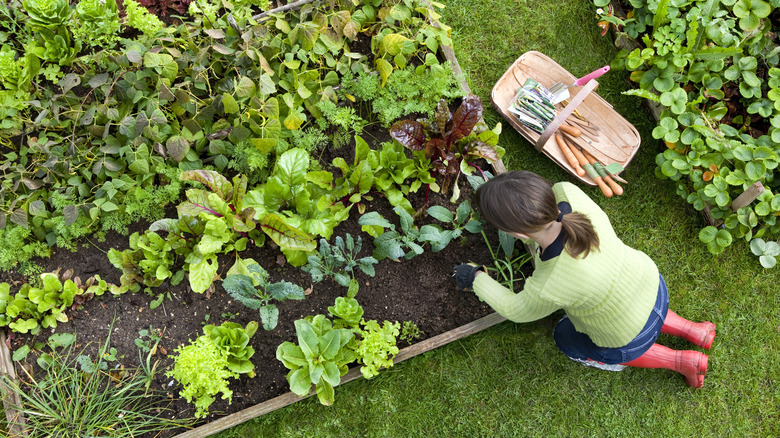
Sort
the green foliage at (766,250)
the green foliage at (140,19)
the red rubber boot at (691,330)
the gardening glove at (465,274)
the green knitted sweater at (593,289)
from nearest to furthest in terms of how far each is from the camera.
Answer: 1. the green knitted sweater at (593,289)
2. the green foliage at (140,19)
3. the gardening glove at (465,274)
4. the red rubber boot at (691,330)
5. the green foliage at (766,250)

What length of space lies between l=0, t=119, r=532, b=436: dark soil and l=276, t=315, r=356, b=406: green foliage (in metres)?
0.28

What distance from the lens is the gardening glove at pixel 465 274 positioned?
284 centimetres

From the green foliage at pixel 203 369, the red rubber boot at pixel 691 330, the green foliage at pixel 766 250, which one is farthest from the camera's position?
the green foliage at pixel 766 250

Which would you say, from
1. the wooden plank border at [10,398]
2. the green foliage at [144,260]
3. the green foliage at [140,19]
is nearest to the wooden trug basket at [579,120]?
the green foliage at [140,19]

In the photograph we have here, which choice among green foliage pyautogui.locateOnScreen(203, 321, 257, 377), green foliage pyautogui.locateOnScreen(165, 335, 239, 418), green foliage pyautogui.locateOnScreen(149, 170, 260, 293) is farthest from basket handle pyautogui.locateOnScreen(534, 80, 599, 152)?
green foliage pyautogui.locateOnScreen(165, 335, 239, 418)

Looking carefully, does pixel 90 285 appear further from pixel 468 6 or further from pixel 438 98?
pixel 468 6

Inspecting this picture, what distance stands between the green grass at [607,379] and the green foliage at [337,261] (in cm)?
59

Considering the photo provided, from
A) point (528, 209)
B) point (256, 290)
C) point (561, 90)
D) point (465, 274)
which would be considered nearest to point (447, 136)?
point (465, 274)

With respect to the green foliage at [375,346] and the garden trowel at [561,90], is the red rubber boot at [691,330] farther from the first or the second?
the green foliage at [375,346]

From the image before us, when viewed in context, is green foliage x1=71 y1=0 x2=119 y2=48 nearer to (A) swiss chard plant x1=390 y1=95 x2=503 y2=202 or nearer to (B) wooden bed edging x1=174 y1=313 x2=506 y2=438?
(A) swiss chard plant x1=390 y1=95 x2=503 y2=202

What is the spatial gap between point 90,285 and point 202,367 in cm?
95

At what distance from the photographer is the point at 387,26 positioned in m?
3.19

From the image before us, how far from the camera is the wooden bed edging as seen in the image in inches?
111

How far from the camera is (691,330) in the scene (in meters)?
3.06
